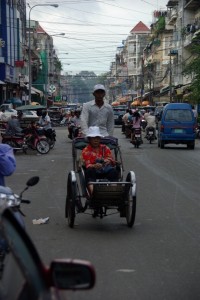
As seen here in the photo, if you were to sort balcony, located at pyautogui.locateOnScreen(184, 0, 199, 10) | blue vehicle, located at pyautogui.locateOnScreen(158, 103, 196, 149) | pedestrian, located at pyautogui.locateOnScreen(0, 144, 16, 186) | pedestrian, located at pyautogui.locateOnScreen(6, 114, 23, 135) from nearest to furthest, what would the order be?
pedestrian, located at pyautogui.locateOnScreen(0, 144, 16, 186), pedestrian, located at pyautogui.locateOnScreen(6, 114, 23, 135), blue vehicle, located at pyautogui.locateOnScreen(158, 103, 196, 149), balcony, located at pyautogui.locateOnScreen(184, 0, 199, 10)

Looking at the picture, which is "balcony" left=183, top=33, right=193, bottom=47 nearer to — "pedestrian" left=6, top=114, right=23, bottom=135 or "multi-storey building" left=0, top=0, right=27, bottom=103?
"multi-storey building" left=0, top=0, right=27, bottom=103

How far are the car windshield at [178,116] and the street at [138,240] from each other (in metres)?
13.1

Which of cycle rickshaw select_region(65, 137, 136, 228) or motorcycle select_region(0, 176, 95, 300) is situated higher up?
motorcycle select_region(0, 176, 95, 300)

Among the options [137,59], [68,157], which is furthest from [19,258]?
[137,59]

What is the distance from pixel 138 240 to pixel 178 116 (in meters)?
20.8

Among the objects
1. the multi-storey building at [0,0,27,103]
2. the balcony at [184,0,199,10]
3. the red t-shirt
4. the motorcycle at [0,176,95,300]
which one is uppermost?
the balcony at [184,0,199,10]

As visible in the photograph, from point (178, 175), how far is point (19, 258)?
13.9 meters

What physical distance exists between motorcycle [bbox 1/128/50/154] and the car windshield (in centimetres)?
590

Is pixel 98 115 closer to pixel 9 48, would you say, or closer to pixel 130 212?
pixel 130 212

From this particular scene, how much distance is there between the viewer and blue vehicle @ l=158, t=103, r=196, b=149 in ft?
92.4

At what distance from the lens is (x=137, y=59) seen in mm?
171500

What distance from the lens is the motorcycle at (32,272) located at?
2.81 metres

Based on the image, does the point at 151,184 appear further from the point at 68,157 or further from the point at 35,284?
the point at 35,284

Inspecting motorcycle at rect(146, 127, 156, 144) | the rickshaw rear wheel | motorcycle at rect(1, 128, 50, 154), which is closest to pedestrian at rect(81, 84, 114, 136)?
the rickshaw rear wheel
